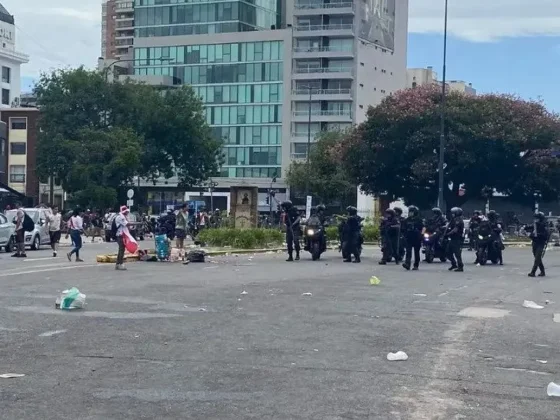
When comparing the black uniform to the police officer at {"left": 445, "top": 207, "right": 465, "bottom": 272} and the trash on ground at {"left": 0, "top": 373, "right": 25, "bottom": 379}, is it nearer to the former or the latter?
the police officer at {"left": 445, "top": 207, "right": 465, "bottom": 272}

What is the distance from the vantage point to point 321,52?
3989 inches

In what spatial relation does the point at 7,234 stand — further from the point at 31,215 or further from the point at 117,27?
the point at 117,27

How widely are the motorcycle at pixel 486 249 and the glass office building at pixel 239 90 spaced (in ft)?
230

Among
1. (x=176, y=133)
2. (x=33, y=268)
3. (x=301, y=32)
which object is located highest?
(x=301, y=32)

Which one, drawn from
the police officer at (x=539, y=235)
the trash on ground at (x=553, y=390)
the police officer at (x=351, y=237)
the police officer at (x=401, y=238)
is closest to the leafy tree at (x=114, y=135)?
the police officer at (x=351, y=237)

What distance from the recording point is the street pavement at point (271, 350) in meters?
9.20

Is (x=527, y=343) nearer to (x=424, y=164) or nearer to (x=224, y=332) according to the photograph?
(x=224, y=332)

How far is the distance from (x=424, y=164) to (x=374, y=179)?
186 inches

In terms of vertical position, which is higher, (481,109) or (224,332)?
(481,109)

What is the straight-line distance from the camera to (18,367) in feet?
35.5

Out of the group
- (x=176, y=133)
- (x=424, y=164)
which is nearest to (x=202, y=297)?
(x=424, y=164)

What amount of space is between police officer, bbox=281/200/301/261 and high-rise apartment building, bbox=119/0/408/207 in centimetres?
6517

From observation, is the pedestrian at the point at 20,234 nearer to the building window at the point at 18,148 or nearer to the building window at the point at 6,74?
the building window at the point at 18,148

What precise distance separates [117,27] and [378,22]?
6434 cm
